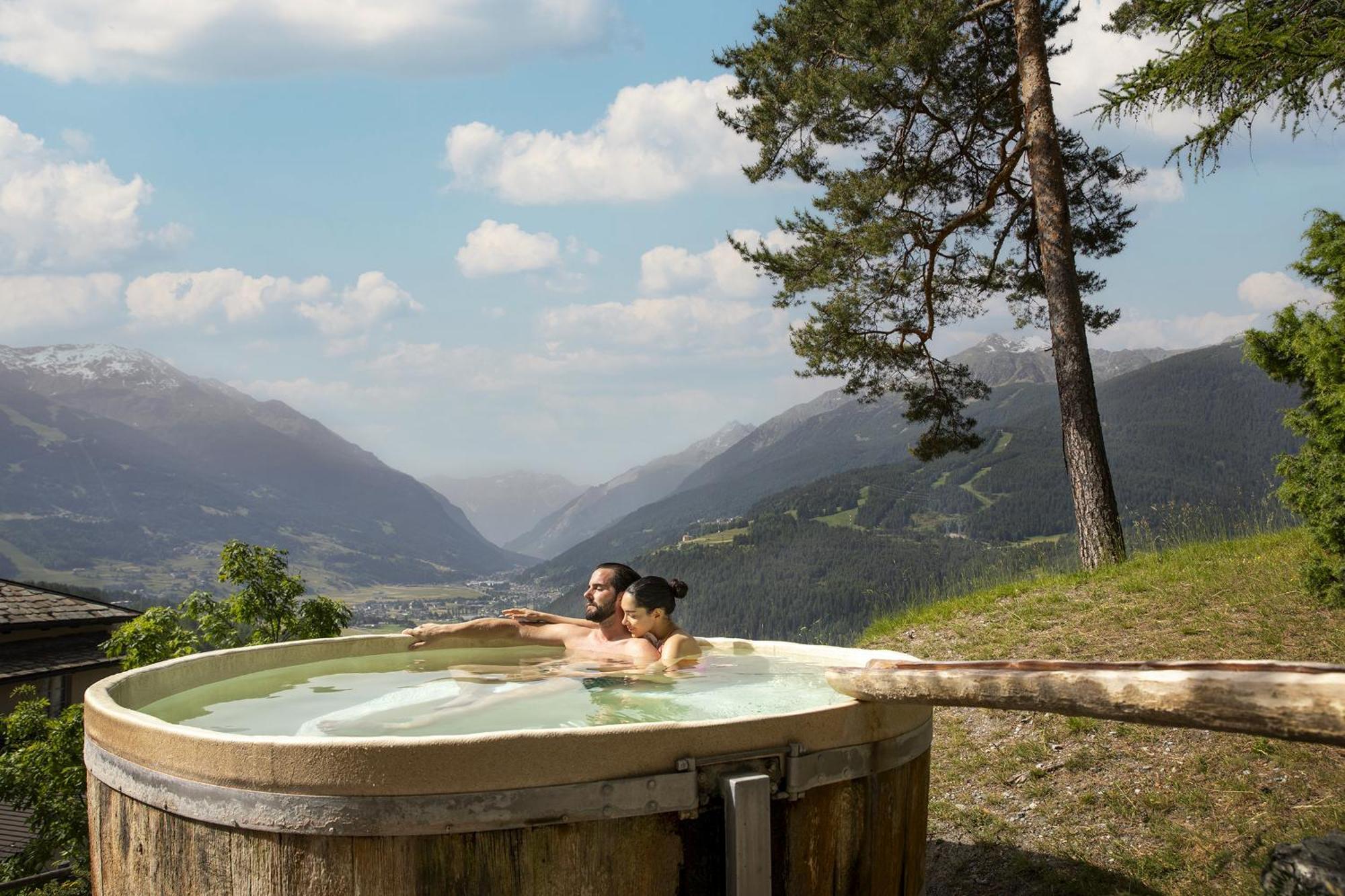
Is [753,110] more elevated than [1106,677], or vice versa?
[753,110]

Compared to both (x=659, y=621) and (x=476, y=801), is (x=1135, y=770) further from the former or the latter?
(x=476, y=801)

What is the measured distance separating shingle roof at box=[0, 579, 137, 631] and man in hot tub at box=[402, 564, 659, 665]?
43.8 feet

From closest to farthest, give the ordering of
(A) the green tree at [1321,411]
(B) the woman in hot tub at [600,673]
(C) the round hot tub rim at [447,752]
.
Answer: (C) the round hot tub rim at [447,752]
(B) the woman in hot tub at [600,673]
(A) the green tree at [1321,411]

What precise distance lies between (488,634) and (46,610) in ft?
50.2

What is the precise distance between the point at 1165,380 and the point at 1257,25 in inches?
6171

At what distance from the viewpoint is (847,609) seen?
84000mm

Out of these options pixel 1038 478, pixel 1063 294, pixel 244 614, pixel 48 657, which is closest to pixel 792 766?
pixel 244 614

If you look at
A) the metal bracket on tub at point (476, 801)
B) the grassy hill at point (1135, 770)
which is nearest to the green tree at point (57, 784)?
the metal bracket on tub at point (476, 801)

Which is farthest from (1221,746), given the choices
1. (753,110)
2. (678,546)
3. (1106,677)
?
(678,546)

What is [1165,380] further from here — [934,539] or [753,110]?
[753,110]

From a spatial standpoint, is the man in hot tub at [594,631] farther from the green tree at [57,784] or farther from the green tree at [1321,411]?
the green tree at [1321,411]

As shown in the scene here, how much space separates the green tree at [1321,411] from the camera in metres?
7.16

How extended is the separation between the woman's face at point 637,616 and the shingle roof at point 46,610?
14.3 m

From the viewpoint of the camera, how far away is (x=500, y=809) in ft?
7.84
